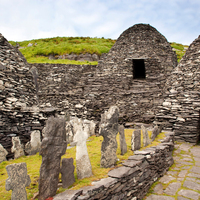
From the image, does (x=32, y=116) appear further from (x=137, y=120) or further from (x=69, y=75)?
(x=69, y=75)

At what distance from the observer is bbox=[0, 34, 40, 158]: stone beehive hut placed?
5585 millimetres

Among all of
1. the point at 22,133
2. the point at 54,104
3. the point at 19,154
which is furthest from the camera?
the point at 54,104

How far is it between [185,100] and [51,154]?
805cm

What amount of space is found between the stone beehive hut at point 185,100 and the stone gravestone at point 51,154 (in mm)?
6936

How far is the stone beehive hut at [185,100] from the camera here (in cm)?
785

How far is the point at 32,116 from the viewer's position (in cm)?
626

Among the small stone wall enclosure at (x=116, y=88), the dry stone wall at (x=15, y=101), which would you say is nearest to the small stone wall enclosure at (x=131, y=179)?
the dry stone wall at (x=15, y=101)

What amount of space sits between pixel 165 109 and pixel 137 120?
282 cm

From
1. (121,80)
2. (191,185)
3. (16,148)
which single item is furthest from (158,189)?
(121,80)

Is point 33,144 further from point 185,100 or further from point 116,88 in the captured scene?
point 116,88


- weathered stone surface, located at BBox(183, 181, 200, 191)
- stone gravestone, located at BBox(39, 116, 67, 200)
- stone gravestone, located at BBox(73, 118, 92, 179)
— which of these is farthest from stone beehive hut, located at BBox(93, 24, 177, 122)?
stone gravestone, located at BBox(39, 116, 67, 200)

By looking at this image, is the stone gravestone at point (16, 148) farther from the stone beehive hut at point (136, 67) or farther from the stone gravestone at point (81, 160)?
the stone beehive hut at point (136, 67)

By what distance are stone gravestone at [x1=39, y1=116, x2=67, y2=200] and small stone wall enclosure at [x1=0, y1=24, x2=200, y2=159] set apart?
11.4 ft

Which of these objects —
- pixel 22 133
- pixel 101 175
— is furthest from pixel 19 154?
pixel 101 175
